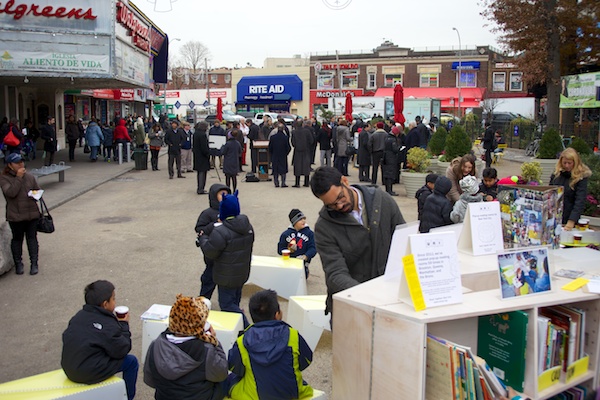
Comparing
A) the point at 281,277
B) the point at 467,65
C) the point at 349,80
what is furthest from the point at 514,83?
the point at 281,277

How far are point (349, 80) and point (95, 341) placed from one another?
201ft

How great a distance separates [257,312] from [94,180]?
49.9 ft

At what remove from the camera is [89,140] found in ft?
75.9

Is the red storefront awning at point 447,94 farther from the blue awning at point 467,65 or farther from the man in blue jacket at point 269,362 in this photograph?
the man in blue jacket at point 269,362

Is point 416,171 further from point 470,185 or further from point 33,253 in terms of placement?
point 33,253

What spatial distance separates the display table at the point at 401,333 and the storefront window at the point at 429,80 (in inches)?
2332

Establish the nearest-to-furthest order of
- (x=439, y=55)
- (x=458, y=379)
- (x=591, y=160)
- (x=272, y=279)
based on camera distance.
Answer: (x=458, y=379) < (x=272, y=279) < (x=591, y=160) < (x=439, y=55)

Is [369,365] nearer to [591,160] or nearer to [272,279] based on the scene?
[272,279]

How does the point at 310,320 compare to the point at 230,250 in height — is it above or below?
below

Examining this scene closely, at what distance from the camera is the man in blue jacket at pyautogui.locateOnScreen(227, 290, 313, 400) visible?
396 centimetres

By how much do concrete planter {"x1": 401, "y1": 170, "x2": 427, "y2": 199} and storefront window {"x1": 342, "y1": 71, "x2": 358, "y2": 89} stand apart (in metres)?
49.1

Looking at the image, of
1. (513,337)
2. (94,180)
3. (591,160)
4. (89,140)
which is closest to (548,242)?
(513,337)

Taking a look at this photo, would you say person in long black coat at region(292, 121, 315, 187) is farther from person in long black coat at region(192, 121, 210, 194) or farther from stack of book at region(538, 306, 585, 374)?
stack of book at region(538, 306, 585, 374)

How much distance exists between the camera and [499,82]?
200 feet
